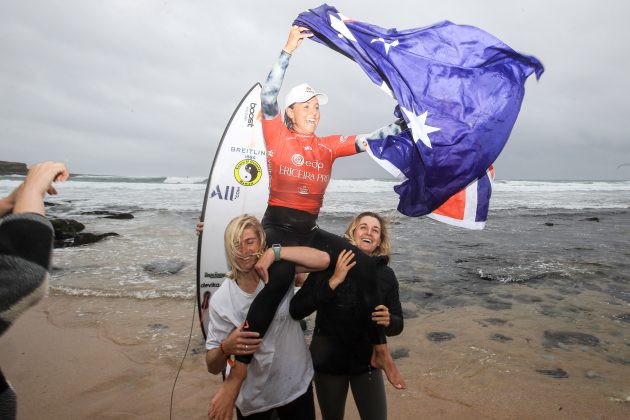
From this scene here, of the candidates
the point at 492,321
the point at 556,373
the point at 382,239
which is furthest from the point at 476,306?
the point at 382,239

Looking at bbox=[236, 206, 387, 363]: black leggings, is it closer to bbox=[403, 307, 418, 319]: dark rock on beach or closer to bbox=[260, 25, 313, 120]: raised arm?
bbox=[260, 25, 313, 120]: raised arm

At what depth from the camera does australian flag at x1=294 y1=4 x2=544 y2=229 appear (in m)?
3.56

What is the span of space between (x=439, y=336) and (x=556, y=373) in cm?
149

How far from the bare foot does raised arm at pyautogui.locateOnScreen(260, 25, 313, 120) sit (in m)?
2.24

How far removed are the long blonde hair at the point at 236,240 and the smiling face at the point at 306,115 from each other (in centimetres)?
143

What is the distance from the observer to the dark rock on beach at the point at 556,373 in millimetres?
4223

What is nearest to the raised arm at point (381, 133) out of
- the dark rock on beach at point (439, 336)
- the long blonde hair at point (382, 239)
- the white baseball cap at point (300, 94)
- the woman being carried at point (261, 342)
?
the white baseball cap at point (300, 94)

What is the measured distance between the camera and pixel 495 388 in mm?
4016

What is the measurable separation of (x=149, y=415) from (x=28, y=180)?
10.2ft

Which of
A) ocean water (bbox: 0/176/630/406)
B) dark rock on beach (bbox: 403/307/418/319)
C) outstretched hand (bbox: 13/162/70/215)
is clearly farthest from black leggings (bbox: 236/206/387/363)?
dark rock on beach (bbox: 403/307/418/319)

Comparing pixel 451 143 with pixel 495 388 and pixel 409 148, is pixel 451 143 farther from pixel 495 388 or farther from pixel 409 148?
pixel 495 388

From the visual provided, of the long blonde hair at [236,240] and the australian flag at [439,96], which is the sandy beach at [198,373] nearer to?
the australian flag at [439,96]

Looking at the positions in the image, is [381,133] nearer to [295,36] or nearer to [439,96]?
[439,96]

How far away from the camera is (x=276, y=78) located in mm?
3393
